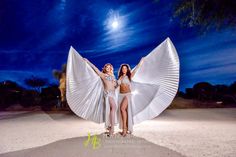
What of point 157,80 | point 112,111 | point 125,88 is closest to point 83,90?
point 112,111

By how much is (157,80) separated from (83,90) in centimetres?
213

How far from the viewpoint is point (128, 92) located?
7344mm

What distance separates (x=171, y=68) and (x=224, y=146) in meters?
2.46

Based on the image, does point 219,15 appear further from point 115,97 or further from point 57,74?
point 57,74

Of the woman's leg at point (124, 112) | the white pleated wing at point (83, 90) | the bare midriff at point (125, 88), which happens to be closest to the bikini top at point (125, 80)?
the bare midriff at point (125, 88)

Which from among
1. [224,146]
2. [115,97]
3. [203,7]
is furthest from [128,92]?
[203,7]

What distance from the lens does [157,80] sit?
756 cm

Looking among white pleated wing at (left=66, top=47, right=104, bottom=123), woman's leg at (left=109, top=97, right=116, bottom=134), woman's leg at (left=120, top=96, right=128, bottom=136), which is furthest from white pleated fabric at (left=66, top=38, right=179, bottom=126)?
woman's leg at (left=109, top=97, right=116, bottom=134)

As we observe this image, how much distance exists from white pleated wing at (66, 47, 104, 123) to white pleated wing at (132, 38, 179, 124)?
1040 mm

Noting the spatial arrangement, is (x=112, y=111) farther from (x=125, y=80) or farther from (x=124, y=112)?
(x=125, y=80)

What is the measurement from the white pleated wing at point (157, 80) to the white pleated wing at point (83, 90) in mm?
1040

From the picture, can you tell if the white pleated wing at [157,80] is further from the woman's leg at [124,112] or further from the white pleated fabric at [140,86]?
the woman's leg at [124,112]

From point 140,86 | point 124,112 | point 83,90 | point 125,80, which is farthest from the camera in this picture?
point 140,86

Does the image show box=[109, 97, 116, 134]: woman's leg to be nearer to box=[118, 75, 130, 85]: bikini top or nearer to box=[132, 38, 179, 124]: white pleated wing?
box=[118, 75, 130, 85]: bikini top
